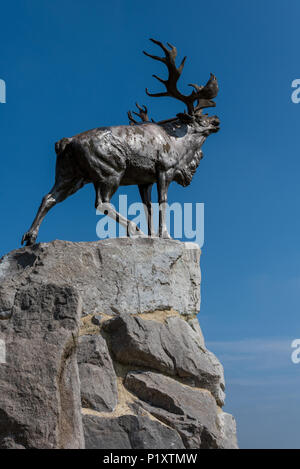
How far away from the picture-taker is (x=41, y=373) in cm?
488

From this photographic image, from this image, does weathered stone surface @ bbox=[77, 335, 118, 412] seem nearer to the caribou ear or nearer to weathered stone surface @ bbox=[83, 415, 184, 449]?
weathered stone surface @ bbox=[83, 415, 184, 449]

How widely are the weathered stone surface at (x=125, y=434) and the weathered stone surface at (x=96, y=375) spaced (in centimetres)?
32

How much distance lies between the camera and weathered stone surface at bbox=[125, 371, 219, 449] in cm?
646

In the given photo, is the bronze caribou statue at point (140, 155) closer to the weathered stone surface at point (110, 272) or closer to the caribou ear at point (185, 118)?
the caribou ear at point (185, 118)

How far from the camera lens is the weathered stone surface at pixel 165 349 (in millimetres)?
7003

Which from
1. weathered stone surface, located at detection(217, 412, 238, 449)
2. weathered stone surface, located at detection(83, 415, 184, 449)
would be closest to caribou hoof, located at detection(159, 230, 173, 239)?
Answer: weathered stone surface, located at detection(217, 412, 238, 449)

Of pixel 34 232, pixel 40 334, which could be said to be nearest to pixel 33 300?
pixel 40 334

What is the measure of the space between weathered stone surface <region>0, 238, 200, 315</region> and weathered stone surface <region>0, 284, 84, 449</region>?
2008 mm

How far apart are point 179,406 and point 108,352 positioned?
1038 mm

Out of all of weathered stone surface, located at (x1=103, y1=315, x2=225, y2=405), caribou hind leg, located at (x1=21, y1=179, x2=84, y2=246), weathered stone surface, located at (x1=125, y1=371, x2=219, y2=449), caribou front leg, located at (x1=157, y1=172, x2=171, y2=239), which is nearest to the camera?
weathered stone surface, located at (x1=125, y1=371, x2=219, y2=449)

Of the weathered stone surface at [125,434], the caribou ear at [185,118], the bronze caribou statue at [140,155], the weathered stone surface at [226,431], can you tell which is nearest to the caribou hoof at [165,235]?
the bronze caribou statue at [140,155]

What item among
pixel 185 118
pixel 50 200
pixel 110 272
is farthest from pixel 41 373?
pixel 185 118
